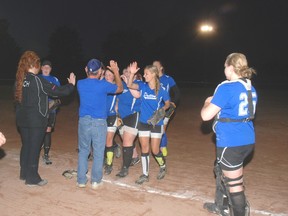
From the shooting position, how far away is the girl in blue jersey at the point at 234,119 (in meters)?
4.31

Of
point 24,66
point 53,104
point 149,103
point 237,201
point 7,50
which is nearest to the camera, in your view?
point 237,201

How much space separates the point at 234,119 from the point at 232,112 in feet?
0.34

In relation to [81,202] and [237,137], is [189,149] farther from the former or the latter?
[237,137]

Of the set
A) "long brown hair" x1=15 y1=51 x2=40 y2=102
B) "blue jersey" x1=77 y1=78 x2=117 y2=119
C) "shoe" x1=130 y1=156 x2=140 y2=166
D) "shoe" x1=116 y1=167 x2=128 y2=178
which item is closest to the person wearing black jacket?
"long brown hair" x1=15 y1=51 x2=40 y2=102

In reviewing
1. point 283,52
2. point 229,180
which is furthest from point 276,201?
point 283,52

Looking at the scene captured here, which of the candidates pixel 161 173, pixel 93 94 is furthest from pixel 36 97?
pixel 161 173

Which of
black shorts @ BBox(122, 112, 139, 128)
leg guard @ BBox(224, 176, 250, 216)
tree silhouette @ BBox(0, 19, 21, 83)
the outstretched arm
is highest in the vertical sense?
tree silhouette @ BBox(0, 19, 21, 83)

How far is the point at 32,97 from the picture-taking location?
6.09 m

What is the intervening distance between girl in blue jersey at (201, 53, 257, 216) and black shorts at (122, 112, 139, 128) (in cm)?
244

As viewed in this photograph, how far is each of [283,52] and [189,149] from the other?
7502 centimetres

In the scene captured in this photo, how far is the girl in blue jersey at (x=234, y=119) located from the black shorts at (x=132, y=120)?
95.9 inches

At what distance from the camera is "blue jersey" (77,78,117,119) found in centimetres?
602

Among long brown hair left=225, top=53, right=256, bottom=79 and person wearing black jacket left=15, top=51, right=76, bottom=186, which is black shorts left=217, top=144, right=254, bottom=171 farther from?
person wearing black jacket left=15, top=51, right=76, bottom=186

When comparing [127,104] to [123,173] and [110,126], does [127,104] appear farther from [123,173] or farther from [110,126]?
[123,173]
